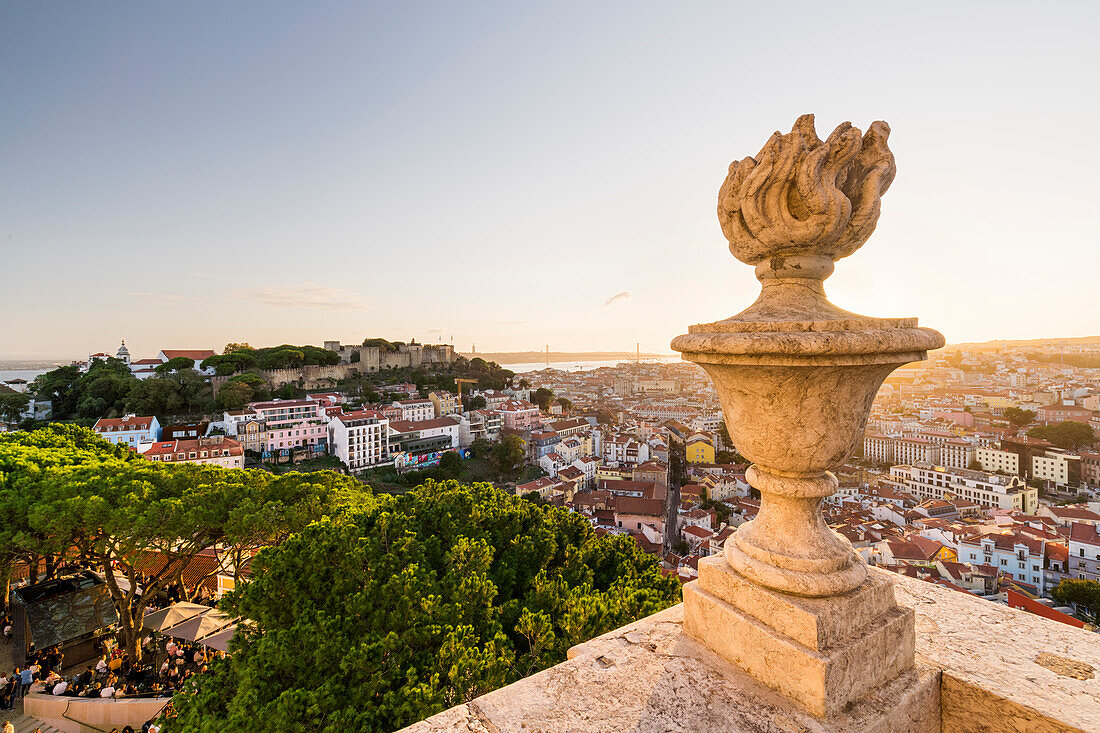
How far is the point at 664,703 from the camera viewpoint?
61.6 inches

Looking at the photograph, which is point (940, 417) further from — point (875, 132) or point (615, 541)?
point (875, 132)

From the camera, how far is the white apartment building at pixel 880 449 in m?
51.4

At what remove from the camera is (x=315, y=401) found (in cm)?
4434

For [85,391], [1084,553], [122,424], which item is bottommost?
[1084,553]

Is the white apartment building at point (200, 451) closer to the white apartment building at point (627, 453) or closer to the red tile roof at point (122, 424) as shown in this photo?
the red tile roof at point (122, 424)

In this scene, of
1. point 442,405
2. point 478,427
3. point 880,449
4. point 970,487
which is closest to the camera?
point 970,487

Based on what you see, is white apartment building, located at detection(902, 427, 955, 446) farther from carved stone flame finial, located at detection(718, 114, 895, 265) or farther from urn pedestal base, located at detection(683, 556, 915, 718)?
carved stone flame finial, located at detection(718, 114, 895, 265)

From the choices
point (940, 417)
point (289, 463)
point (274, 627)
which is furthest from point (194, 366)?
point (940, 417)

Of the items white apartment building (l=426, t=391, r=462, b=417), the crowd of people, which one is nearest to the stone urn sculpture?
the crowd of people

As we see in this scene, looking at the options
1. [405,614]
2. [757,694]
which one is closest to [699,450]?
[405,614]

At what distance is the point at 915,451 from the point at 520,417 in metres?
40.8

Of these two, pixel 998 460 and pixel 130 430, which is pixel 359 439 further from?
pixel 998 460

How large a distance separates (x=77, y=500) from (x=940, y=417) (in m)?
72.5

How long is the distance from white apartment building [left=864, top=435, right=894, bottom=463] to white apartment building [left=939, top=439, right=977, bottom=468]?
16.7 feet
